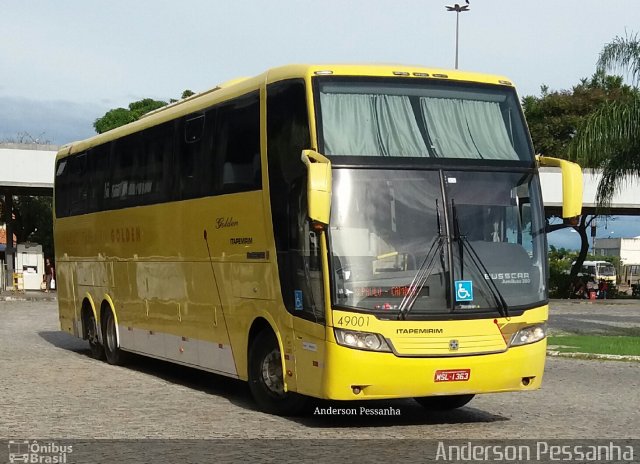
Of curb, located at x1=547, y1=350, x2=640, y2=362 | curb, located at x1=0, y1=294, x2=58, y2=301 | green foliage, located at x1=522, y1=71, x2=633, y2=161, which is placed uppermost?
green foliage, located at x1=522, y1=71, x2=633, y2=161

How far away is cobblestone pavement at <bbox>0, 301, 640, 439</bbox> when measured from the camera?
10359mm

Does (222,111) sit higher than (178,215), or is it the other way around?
(222,111)

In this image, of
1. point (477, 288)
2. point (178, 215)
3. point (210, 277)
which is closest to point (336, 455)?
point (477, 288)

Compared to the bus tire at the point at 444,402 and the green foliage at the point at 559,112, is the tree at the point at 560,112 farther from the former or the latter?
the bus tire at the point at 444,402

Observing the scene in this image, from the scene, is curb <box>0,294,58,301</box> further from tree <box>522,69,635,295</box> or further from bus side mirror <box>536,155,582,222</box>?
bus side mirror <box>536,155,582,222</box>

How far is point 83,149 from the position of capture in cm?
1939

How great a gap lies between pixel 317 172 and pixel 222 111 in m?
3.50

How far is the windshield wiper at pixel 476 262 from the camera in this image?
10617 millimetres

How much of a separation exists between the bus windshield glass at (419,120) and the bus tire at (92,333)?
924cm

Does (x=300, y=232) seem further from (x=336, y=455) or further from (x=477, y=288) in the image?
(x=336, y=455)

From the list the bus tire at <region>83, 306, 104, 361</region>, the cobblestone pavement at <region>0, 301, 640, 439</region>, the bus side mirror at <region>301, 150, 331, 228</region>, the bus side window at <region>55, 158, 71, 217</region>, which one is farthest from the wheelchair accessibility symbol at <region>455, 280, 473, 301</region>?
the bus side window at <region>55, 158, 71, 217</region>

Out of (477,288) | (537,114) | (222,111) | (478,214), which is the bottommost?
(477,288)

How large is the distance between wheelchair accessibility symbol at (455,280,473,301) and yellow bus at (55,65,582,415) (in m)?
0.01

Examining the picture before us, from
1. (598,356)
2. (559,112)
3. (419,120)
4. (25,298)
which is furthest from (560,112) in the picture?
(419,120)
